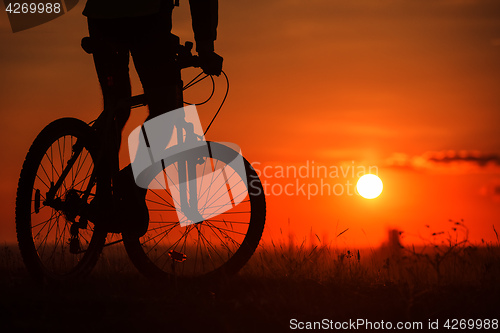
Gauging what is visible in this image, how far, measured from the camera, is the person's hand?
5176mm

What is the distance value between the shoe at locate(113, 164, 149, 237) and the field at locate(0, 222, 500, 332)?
1.50ft

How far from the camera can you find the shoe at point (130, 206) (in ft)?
16.6

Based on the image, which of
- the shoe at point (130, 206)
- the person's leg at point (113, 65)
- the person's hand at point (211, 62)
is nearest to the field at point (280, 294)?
the shoe at point (130, 206)

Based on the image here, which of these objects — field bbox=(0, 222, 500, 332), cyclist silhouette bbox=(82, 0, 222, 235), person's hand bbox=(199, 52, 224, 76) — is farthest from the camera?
person's hand bbox=(199, 52, 224, 76)

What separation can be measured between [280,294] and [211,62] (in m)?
1.90

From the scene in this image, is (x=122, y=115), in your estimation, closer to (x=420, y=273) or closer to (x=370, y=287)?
(x=370, y=287)

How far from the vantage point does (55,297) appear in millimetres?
4453

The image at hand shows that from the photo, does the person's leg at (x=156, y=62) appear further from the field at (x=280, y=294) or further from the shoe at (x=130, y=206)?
the field at (x=280, y=294)

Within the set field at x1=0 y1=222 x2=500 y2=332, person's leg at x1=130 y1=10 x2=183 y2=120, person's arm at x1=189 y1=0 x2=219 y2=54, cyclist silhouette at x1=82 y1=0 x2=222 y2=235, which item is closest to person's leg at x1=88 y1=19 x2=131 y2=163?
cyclist silhouette at x1=82 y1=0 x2=222 y2=235

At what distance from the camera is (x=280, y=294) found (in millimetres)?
4773

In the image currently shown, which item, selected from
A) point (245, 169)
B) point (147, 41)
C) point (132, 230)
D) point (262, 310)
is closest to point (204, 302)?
point (262, 310)

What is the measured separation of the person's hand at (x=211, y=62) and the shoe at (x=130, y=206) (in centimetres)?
102

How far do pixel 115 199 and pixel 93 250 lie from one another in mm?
440

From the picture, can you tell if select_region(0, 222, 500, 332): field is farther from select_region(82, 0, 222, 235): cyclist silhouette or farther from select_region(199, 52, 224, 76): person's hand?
select_region(199, 52, 224, 76): person's hand
